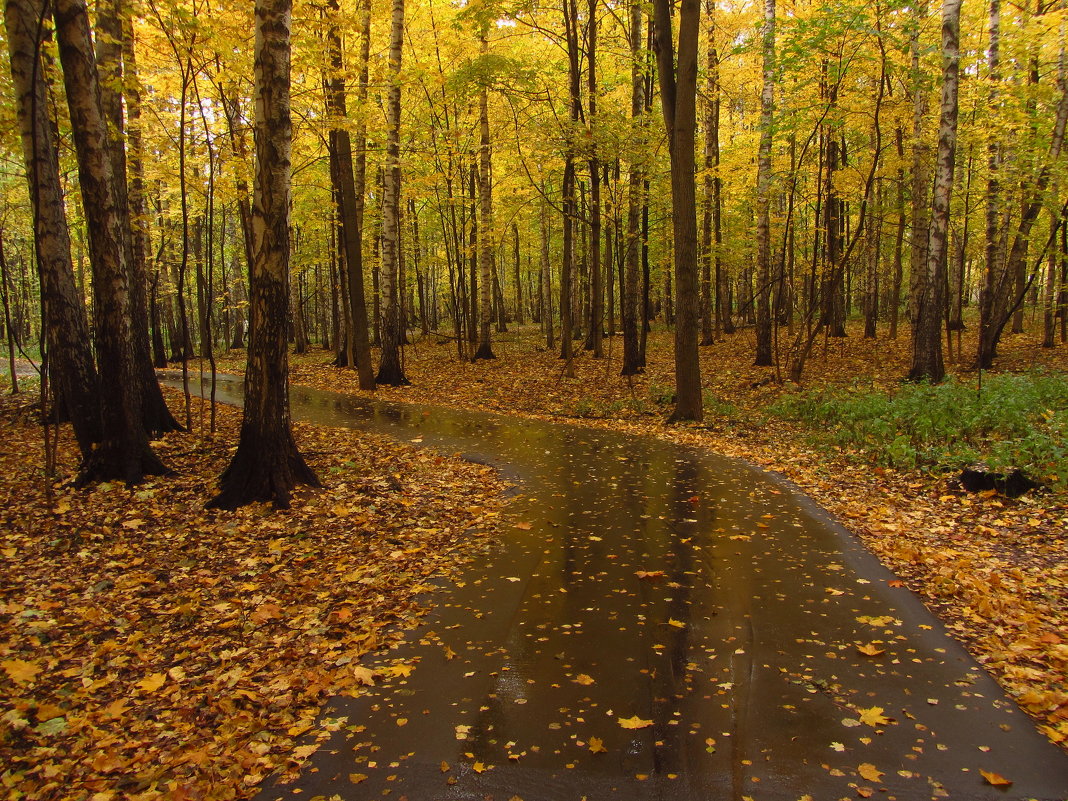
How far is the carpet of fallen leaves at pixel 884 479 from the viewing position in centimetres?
443

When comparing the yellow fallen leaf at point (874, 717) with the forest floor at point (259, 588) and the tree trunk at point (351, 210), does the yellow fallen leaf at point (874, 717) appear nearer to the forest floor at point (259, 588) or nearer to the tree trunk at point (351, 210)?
the forest floor at point (259, 588)

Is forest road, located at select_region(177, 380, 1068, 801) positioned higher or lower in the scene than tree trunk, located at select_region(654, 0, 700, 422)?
lower

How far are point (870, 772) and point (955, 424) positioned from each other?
8636 millimetres

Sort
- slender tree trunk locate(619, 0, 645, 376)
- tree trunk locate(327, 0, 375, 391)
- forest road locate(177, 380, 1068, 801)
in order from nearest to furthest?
forest road locate(177, 380, 1068, 801) → tree trunk locate(327, 0, 375, 391) → slender tree trunk locate(619, 0, 645, 376)

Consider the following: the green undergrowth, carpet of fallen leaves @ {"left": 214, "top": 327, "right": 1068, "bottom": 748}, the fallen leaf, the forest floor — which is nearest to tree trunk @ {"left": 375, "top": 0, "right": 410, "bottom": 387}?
carpet of fallen leaves @ {"left": 214, "top": 327, "right": 1068, "bottom": 748}

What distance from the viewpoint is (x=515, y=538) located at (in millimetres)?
6734

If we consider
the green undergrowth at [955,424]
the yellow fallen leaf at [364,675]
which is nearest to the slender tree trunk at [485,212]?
the green undergrowth at [955,424]

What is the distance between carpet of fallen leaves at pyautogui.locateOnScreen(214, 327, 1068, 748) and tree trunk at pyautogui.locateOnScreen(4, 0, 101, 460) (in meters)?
8.87

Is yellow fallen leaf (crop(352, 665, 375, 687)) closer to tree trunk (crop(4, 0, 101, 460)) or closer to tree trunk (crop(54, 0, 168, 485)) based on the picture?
tree trunk (crop(54, 0, 168, 485))

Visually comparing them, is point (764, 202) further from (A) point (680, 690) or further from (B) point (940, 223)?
(A) point (680, 690)

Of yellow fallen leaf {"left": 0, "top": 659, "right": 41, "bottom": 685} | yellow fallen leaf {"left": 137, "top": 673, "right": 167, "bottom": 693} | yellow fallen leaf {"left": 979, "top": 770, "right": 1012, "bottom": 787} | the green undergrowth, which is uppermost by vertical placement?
the green undergrowth

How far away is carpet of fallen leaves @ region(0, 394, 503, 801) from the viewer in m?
3.39

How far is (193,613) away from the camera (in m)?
5.02

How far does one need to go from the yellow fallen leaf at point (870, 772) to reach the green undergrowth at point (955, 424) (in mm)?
5978
